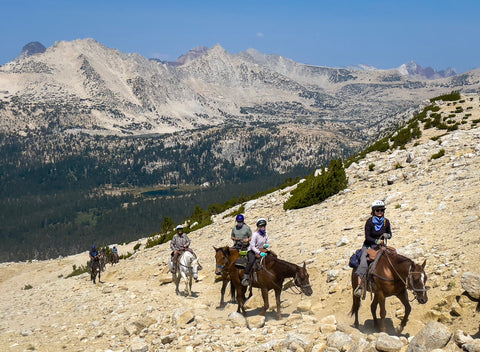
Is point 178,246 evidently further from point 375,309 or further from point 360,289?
point 375,309

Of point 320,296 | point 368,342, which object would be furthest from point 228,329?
point 368,342

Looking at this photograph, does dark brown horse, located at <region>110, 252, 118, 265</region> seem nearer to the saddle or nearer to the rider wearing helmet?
the rider wearing helmet

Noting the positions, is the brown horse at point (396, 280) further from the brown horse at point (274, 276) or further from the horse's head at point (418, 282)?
the brown horse at point (274, 276)

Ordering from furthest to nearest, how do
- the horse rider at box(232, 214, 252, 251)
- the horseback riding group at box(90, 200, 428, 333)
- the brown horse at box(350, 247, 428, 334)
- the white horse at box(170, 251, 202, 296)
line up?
the white horse at box(170, 251, 202, 296)
the horse rider at box(232, 214, 252, 251)
the horseback riding group at box(90, 200, 428, 333)
the brown horse at box(350, 247, 428, 334)

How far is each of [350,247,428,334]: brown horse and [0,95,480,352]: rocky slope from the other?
3.35 feet

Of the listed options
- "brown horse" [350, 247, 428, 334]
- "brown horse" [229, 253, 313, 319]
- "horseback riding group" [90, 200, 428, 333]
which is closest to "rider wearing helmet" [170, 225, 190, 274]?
"horseback riding group" [90, 200, 428, 333]

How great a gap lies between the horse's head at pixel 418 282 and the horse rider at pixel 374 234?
5.13 ft

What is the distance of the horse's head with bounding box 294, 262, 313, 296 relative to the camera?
14.9 metres

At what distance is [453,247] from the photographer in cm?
1584

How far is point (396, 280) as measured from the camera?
1248 centimetres

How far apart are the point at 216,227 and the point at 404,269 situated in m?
32.6

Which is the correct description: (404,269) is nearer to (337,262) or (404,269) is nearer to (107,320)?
(337,262)

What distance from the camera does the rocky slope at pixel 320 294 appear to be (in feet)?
41.3

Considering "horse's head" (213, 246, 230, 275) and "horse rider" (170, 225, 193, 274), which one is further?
"horse rider" (170, 225, 193, 274)
